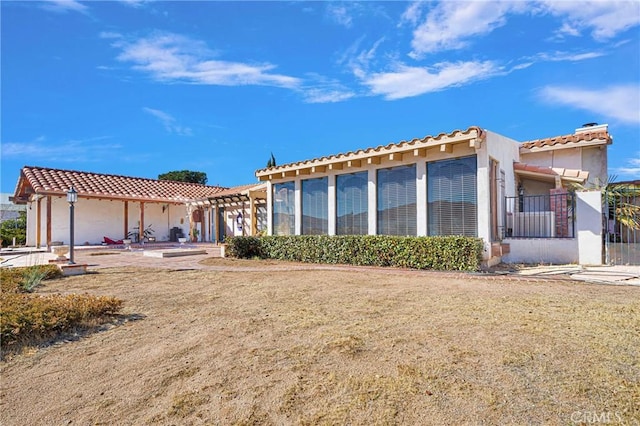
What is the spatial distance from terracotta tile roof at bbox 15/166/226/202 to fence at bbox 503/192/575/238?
20.3m

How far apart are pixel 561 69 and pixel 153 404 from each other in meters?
14.6

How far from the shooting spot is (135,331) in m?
4.70

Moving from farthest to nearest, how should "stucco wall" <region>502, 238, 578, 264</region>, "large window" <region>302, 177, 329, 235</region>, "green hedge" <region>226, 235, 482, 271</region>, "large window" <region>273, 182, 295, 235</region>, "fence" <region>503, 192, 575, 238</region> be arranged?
"large window" <region>273, 182, 295, 235</region> → "large window" <region>302, 177, 329, 235</region> → "fence" <region>503, 192, 575, 238</region> → "stucco wall" <region>502, 238, 578, 264</region> → "green hedge" <region>226, 235, 482, 271</region>

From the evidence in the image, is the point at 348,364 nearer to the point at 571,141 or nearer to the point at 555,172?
the point at 555,172

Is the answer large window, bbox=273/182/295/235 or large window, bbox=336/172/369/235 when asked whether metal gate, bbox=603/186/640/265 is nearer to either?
large window, bbox=336/172/369/235

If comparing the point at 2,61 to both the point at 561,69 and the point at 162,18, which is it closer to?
the point at 162,18

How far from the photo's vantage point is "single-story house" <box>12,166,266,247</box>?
20188mm

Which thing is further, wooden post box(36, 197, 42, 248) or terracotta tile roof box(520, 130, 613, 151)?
wooden post box(36, 197, 42, 248)

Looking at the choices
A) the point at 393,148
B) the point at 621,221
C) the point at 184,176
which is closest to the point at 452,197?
the point at 393,148

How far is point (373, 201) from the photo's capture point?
40.2ft

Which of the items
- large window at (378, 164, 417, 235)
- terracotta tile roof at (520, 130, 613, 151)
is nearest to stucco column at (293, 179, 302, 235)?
large window at (378, 164, 417, 235)

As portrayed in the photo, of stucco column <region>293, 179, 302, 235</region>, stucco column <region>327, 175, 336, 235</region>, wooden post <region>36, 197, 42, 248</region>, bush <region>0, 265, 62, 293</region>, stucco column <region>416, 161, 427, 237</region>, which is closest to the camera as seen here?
bush <region>0, 265, 62, 293</region>

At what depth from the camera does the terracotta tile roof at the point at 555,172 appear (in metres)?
10.9

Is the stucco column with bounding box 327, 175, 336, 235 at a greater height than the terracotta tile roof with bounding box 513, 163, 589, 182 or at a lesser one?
lesser
